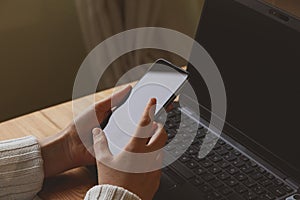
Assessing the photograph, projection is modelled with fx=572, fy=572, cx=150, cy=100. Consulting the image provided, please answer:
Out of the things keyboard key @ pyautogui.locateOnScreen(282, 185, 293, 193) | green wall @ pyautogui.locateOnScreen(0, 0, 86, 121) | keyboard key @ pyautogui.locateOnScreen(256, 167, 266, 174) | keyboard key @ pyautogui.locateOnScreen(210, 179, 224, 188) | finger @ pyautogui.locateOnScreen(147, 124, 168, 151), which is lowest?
green wall @ pyautogui.locateOnScreen(0, 0, 86, 121)

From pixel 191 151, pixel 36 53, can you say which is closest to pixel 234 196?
pixel 191 151

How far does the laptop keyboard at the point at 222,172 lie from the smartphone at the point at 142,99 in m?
0.09

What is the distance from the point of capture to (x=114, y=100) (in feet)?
2.91

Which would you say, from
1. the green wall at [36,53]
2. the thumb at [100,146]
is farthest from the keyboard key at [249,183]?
the green wall at [36,53]

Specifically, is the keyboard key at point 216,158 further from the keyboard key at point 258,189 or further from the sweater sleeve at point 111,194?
the sweater sleeve at point 111,194

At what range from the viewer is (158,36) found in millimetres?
1697

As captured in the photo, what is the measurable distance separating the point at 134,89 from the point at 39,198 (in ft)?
0.72

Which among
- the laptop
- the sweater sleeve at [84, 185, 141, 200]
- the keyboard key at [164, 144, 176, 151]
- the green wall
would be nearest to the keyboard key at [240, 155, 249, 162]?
the laptop

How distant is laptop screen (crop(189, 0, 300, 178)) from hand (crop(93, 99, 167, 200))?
0.61ft

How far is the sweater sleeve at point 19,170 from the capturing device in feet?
2.73

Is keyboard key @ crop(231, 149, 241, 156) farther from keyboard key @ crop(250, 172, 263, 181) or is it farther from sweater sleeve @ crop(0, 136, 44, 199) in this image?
sweater sleeve @ crop(0, 136, 44, 199)

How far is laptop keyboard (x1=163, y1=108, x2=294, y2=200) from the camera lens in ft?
2.70

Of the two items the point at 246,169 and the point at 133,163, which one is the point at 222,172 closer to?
the point at 246,169

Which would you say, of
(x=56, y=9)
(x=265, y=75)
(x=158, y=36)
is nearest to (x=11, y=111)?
(x=56, y=9)
